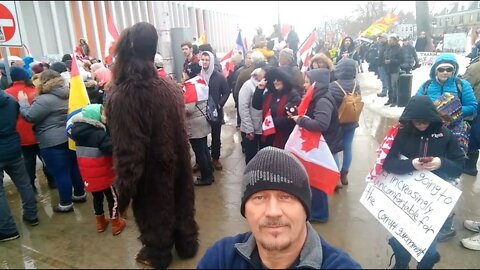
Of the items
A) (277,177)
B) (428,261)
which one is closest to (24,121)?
(277,177)

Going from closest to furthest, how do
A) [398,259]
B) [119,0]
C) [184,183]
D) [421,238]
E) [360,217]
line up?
1. [421,238]
2. [398,259]
3. [184,183]
4. [360,217]
5. [119,0]

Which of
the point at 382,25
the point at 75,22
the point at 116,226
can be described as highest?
the point at 75,22

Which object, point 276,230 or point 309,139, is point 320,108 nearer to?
point 309,139

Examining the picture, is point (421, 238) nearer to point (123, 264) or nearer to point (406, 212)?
point (406, 212)

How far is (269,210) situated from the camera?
4.66 feet

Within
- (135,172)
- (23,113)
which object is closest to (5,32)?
(23,113)

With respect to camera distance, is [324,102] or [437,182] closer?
[437,182]

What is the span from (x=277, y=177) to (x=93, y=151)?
2.60 m

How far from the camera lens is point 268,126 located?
14.0 ft

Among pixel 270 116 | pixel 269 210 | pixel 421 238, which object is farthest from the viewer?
pixel 270 116

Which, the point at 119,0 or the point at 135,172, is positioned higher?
the point at 119,0

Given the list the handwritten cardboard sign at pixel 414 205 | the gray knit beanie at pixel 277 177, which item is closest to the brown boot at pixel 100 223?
the handwritten cardboard sign at pixel 414 205

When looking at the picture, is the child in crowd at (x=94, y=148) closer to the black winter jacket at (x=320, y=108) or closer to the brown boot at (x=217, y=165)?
the black winter jacket at (x=320, y=108)

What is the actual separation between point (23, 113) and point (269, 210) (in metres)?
3.70
